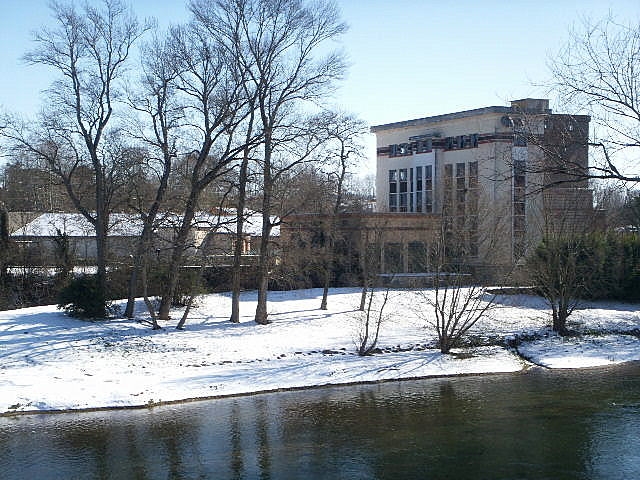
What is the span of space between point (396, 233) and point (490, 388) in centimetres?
2198

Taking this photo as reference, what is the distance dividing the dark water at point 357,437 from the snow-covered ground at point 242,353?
1.03 metres

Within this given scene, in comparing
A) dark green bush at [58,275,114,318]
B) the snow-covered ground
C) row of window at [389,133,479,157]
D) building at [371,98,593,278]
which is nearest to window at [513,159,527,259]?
building at [371,98,593,278]

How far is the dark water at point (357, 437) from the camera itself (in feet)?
40.4

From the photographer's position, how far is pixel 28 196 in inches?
2090

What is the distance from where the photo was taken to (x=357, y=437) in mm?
14398

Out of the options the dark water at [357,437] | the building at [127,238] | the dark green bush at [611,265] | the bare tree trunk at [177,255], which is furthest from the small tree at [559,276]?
the bare tree trunk at [177,255]

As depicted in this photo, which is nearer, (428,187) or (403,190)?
(428,187)

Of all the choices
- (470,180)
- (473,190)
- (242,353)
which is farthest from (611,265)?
(242,353)

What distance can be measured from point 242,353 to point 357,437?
8077 millimetres

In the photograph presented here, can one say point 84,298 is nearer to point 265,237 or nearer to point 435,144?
point 265,237

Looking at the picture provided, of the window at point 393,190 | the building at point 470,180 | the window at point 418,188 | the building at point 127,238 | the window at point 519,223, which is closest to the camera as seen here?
the building at point 127,238

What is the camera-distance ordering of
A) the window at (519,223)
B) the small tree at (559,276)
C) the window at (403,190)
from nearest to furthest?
the window at (519,223), the small tree at (559,276), the window at (403,190)

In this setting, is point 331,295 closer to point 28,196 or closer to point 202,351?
point 202,351

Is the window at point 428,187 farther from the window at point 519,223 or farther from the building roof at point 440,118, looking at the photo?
the window at point 519,223
